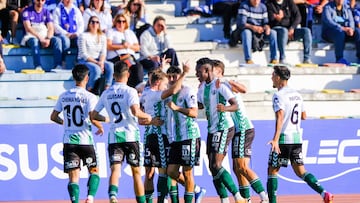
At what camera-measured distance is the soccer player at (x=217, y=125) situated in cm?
1281

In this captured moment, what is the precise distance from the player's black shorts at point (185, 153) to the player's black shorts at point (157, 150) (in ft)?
0.79

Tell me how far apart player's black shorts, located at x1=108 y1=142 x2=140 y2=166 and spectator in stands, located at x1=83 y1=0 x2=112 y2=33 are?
6020mm

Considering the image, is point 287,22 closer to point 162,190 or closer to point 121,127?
point 162,190

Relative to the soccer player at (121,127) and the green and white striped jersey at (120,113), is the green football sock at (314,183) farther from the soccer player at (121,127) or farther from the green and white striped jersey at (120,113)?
the green and white striped jersey at (120,113)

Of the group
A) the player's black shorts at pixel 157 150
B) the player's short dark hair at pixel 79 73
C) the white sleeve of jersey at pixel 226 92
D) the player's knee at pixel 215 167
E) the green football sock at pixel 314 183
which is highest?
the player's short dark hair at pixel 79 73

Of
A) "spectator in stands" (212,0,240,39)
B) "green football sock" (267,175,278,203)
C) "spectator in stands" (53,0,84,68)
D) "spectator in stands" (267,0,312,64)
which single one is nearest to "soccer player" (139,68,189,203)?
"green football sock" (267,175,278,203)

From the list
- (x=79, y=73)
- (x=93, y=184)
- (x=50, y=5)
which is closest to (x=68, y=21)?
(x=50, y=5)

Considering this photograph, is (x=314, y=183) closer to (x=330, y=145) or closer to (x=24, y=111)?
(x=330, y=145)

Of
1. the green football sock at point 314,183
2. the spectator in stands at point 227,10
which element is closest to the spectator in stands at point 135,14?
the spectator in stands at point 227,10

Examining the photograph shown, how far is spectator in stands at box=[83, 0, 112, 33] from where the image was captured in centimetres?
1831

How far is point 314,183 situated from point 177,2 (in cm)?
865

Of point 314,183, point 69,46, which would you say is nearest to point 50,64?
point 69,46

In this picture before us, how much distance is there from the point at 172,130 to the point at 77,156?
1.32 metres

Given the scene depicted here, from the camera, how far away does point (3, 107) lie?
1684cm
